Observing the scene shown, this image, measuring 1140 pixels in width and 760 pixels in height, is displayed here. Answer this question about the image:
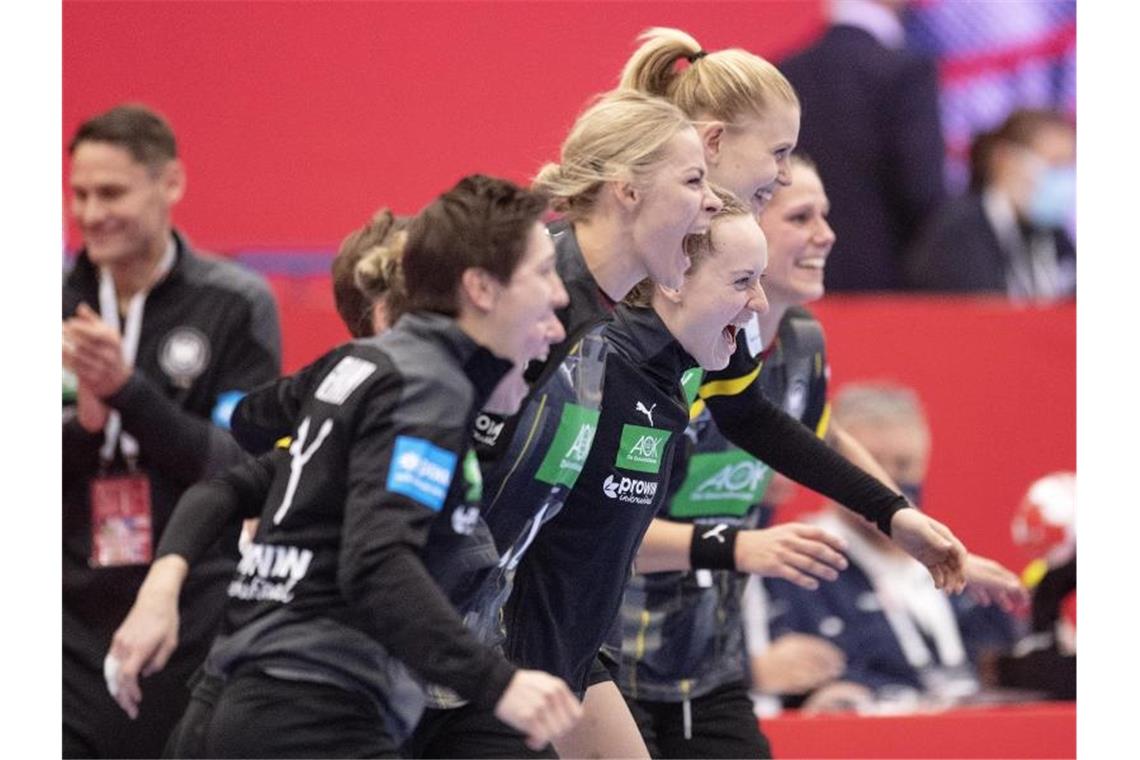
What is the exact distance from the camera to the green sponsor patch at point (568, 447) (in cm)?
316

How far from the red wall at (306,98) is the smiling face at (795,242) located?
2662 millimetres

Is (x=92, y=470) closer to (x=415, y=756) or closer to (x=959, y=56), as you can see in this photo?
(x=415, y=756)

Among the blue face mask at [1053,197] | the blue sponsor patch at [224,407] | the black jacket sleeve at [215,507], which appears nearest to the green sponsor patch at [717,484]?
the blue sponsor patch at [224,407]

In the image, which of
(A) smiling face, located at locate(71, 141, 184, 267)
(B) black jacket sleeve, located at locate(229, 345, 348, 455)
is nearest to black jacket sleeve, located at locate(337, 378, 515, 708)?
(B) black jacket sleeve, located at locate(229, 345, 348, 455)

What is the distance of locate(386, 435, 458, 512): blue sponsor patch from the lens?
101 inches

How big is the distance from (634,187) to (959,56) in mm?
5335

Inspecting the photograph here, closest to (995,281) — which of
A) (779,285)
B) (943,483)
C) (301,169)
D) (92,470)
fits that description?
(943,483)

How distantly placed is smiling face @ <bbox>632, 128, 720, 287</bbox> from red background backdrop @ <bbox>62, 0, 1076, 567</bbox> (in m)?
3.31

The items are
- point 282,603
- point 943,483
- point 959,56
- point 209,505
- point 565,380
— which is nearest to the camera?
point 282,603

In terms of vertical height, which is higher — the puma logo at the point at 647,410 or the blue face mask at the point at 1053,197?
the blue face mask at the point at 1053,197

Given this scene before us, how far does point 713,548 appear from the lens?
389 cm

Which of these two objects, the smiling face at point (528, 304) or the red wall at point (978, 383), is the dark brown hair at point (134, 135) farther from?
the smiling face at point (528, 304)

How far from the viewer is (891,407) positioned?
5754 millimetres

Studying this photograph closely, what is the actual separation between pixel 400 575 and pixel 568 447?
0.69 meters
